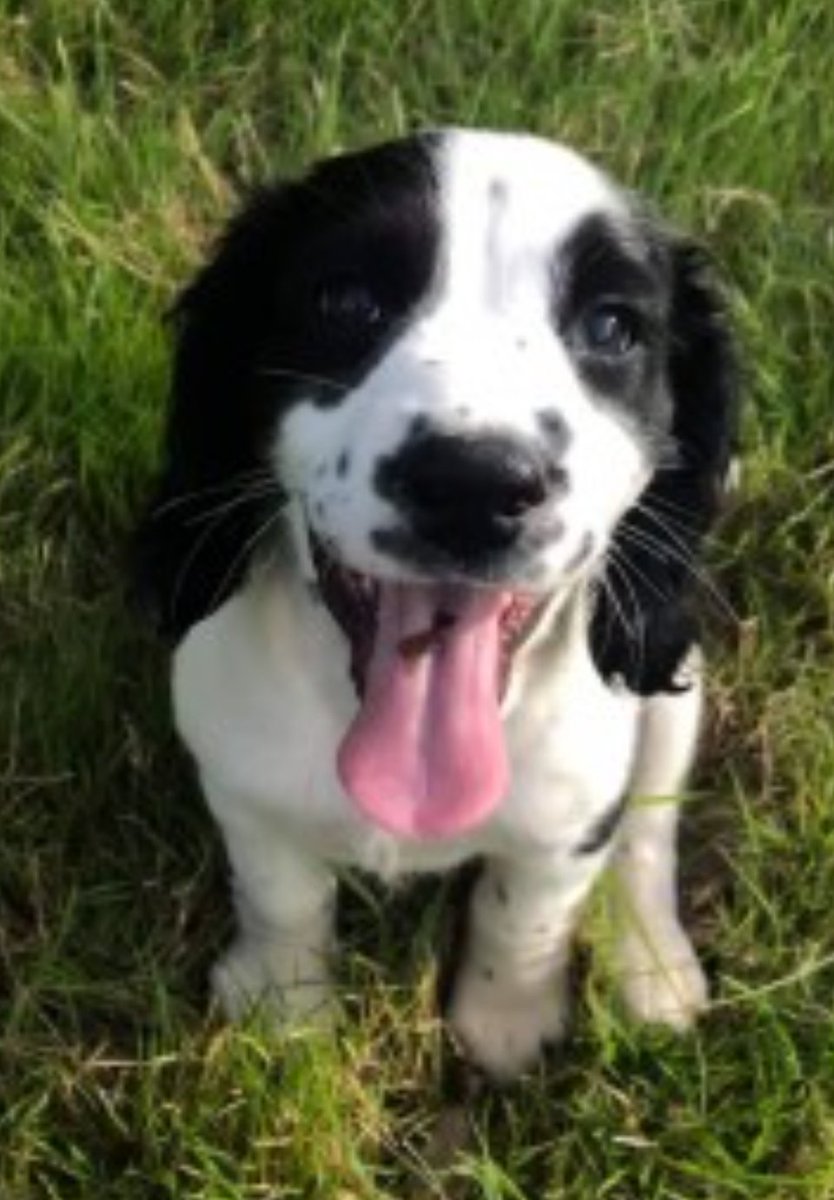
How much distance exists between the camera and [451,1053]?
313 cm

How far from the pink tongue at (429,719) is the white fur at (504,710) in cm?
12

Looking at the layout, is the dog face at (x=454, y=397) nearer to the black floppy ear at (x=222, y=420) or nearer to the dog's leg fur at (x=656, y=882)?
the black floppy ear at (x=222, y=420)

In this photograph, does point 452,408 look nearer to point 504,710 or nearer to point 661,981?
point 504,710

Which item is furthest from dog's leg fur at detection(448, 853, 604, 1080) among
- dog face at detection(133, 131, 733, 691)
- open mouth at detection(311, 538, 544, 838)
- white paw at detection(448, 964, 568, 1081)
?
open mouth at detection(311, 538, 544, 838)

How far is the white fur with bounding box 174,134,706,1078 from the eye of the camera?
2.38 meters

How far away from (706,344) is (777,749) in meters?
0.77

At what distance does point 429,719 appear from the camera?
2559mm

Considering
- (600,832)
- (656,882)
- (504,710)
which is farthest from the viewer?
(656,882)

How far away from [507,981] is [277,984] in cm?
27

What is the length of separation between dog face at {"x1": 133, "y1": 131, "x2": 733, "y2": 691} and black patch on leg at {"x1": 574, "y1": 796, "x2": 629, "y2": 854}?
5.6 inches

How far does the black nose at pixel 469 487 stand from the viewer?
2.27 metres

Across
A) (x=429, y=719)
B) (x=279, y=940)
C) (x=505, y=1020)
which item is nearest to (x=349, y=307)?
(x=429, y=719)

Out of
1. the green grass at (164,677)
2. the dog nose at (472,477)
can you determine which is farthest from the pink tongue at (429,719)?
the green grass at (164,677)

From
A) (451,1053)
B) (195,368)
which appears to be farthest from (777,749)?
(195,368)
